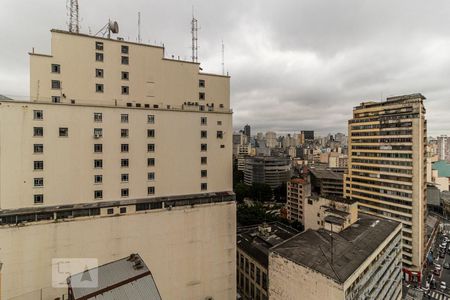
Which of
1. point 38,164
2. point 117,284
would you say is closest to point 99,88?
point 38,164

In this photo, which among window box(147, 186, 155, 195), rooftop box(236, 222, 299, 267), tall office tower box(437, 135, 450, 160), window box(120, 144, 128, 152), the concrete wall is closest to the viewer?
the concrete wall

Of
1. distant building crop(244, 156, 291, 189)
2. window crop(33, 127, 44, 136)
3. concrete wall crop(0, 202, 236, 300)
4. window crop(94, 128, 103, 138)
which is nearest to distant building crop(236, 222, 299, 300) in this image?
concrete wall crop(0, 202, 236, 300)

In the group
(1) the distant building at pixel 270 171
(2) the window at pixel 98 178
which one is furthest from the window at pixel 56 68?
(1) the distant building at pixel 270 171

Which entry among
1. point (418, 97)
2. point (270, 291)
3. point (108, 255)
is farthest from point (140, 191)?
point (418, 97)

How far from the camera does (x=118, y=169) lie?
87.8 feet

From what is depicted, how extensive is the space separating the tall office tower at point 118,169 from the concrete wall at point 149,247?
0.11 m

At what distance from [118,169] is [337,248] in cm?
2808

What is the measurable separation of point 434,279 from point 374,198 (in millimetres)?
18847

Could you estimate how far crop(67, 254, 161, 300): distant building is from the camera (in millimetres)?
16219

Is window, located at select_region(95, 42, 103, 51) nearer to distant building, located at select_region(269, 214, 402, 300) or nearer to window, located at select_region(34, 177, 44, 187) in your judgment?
window, located at select_region(34, 177, 44, 187)

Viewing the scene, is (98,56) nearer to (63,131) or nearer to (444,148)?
(63,131)

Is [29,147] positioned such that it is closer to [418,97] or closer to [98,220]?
[98,220]

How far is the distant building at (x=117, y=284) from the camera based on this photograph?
53.2 feet

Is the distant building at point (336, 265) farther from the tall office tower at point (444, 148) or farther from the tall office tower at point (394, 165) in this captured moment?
the tall office tower at point (444, 148)
